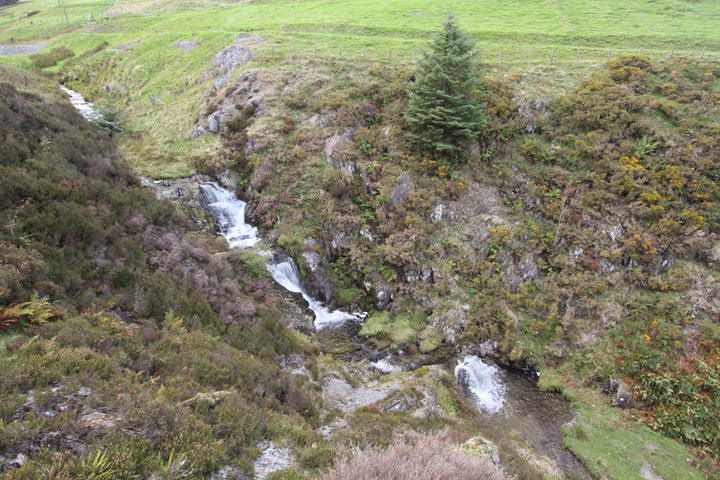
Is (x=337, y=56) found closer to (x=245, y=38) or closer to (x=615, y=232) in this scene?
(x=245, y=38)

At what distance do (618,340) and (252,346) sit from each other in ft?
51.9

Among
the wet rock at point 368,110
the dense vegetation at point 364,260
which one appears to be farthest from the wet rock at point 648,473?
the wet rock at point 368,110

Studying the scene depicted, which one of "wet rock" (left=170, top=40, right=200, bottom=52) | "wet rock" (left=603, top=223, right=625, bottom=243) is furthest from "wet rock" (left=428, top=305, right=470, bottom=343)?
"wet rock" (left=170, top=40, right=200, bottom=52)

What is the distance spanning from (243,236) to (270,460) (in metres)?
16.0

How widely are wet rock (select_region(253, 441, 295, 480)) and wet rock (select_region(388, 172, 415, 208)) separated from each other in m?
15.0

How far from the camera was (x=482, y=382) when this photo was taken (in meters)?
14.9

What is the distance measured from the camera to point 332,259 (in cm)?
2033

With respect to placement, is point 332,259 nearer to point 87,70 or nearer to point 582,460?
point 582,460

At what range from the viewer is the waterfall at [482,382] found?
13957mm

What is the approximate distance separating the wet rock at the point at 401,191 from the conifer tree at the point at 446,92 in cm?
271

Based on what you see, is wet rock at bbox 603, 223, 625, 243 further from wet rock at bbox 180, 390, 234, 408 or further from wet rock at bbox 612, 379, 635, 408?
wet rock at bbox 180, 390, 234, 408

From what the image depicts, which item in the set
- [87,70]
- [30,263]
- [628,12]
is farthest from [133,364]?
[628,12]

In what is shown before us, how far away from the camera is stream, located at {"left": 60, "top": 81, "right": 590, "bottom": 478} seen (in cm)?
1247

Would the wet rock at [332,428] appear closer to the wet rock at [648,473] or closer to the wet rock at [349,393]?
the wet rock at [349,393]
